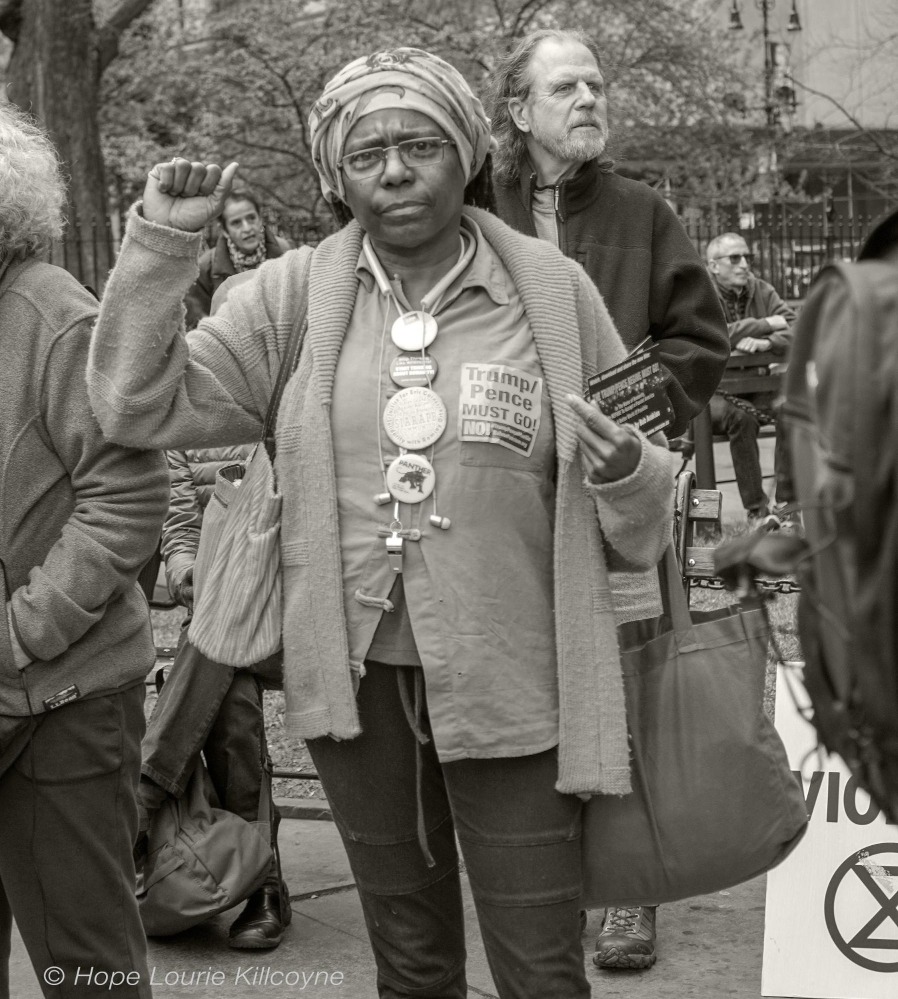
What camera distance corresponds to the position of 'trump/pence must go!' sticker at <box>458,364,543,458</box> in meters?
2.32

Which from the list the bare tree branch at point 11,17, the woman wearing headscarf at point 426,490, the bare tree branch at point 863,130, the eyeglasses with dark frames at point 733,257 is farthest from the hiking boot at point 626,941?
the bare tree branch at point 11,17

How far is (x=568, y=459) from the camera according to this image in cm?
236

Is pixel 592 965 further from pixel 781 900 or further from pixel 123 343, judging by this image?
pixel 123 343

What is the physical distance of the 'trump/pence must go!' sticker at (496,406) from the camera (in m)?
2.32

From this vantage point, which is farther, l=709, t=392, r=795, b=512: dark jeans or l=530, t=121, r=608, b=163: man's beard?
l=709, t=392, r=795, b=512: dark jeans

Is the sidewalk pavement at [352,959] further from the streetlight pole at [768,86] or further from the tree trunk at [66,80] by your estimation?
the streetlight pole at [768,86]

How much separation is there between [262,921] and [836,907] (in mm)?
1485

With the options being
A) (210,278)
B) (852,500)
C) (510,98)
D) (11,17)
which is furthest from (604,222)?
(11,17)

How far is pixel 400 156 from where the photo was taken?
7.73 feet

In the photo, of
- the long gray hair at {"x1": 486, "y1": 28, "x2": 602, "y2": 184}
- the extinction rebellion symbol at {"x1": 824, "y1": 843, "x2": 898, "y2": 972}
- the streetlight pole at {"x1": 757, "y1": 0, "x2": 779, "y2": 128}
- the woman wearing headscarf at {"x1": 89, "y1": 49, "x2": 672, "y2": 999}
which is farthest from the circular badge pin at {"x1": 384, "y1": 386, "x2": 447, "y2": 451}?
the streetlight pole at {"x1": 757, "y1": 0, "x2": 779, "y2": 128}

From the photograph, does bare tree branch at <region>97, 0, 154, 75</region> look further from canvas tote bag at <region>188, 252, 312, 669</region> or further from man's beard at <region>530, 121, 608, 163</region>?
canvas tote bag at <region>188, 252, 312, 669</region>

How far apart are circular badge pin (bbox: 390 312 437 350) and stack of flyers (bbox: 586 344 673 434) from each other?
0.90ft

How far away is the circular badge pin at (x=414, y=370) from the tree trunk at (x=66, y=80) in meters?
11.4

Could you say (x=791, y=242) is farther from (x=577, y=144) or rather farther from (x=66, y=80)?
(x=577, y=144)
